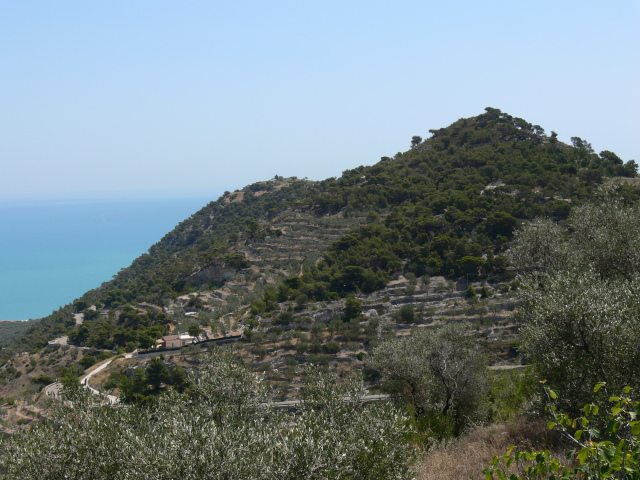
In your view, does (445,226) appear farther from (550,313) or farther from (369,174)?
(550,313)

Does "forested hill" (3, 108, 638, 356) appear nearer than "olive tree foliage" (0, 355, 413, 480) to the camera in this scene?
No

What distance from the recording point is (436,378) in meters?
15.2

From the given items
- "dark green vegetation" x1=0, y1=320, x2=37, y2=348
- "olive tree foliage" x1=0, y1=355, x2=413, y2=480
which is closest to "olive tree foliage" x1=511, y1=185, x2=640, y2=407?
"olive tree foliage" x1=0, y1=355, x2=413, y2=480

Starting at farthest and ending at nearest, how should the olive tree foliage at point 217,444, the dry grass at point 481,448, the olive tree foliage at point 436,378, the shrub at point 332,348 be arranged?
1. the shrub at point 332,348
2. the olive tree foliage at point 436,378
3. the dry grass at point 481,448
4. the olive tree foliage at point 217,444

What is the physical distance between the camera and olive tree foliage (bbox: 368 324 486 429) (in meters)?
14.7

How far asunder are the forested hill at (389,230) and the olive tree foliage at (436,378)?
21.7 m

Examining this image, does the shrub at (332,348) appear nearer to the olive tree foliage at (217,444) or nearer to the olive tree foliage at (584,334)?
the olive tree foliage at (584,334)

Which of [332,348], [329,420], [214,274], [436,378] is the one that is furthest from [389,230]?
[329,420]

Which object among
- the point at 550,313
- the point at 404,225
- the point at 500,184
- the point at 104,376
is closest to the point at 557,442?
the point at 550,313

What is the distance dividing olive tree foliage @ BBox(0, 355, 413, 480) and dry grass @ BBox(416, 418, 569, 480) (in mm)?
836

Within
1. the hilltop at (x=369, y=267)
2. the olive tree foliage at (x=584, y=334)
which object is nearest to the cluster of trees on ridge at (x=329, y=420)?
the olive tree foliage at (x=584, y=334)

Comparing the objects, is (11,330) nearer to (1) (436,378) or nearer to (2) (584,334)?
(1) (436,378)

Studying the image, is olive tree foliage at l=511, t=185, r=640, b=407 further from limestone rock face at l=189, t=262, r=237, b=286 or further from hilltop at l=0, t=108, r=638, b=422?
limestone rock face at l=189, t=262, r=237, b=286

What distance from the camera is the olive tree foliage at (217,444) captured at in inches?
270
